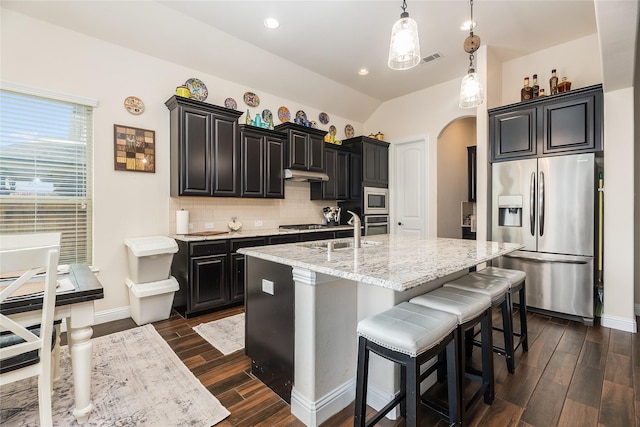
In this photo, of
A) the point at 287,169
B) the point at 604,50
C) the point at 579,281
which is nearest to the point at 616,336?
the point at 579,281

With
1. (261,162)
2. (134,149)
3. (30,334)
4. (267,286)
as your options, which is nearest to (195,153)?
(134,149)

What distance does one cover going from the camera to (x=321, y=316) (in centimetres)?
165

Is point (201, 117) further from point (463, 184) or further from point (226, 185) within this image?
point (463, 184)

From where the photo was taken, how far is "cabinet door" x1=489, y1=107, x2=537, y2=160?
135 inches

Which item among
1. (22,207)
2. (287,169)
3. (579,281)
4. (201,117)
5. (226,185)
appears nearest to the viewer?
(22,207)

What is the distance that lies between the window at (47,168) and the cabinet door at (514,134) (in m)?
4.66

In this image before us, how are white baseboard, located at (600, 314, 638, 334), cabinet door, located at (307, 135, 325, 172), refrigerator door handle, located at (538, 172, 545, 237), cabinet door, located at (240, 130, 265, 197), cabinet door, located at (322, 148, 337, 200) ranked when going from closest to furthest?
white baseboard, located at (600, 314, 638, 334)
refrigerator door handle, located at (538, 172, 545, 237)
cabinet door, located at (240, 130, 265, 197)
cabinet door, located at (307, 135, 325, 172)
cabinet door, located at (322, 148, 337, 200)

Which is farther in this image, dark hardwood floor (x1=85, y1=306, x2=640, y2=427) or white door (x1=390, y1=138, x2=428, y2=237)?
white door (x1=390, y1=138, x2=428, y2=237)

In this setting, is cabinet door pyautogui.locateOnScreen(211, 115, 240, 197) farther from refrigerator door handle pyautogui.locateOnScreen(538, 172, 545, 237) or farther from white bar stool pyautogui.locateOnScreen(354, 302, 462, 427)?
refrigerator door handle pyautogui.locateOnScreen(538, 172, 545, 237)

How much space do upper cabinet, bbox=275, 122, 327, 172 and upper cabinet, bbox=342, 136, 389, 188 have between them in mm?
763

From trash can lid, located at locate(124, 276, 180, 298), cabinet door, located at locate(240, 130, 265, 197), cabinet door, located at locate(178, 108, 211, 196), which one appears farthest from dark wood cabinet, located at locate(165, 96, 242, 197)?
trash can lid, located at locate(124, 276, 180, 298)

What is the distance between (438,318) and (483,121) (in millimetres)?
3302

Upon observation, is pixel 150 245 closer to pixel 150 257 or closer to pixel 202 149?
pixel 150 257

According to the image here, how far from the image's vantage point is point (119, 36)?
3.10 meters
